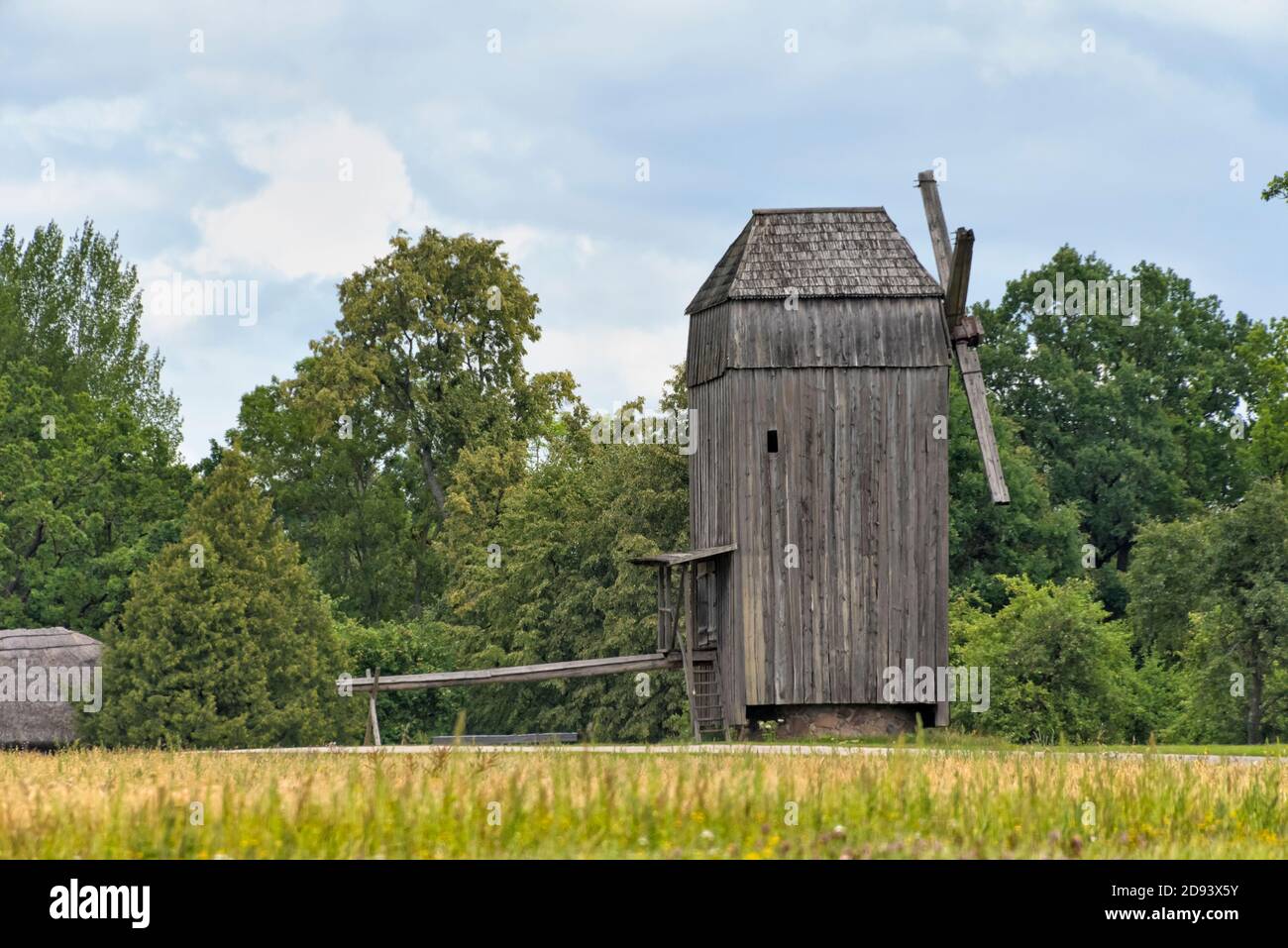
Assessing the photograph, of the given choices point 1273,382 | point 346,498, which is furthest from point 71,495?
point 1273,382

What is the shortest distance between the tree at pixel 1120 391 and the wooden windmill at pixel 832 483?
73.3 ft

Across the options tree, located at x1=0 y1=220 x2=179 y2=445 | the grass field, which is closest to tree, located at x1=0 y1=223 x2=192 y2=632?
tree, located at x1=0 y1=220 x2=179 y2=445

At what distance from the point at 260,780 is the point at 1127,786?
5.15 metres

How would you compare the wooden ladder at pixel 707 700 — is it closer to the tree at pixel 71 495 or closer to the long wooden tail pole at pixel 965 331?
the long wooden tail pole at pixel 965 331

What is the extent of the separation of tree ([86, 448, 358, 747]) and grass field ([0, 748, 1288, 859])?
2947cm

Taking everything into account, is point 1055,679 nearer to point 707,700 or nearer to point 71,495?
point 707,700

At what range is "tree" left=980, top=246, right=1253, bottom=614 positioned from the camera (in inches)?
2007

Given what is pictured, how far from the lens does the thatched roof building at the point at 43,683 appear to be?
40.9 meters

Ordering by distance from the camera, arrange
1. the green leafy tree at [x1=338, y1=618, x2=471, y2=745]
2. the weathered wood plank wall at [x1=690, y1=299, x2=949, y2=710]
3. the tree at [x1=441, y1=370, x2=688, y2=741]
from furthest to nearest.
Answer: the green leafy tree at [x1=338, y1=618, x2=471, y2=745] → the tree at [x1=441, y1=370, x2=688, y2=741] → the weathered wood plank wall at [x1=690, y1=299, x2=949, y2=710]

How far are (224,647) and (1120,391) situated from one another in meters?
25.8

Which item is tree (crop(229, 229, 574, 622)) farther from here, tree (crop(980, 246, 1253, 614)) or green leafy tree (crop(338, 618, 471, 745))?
tree (crop(980, 246, 1253, 614))
